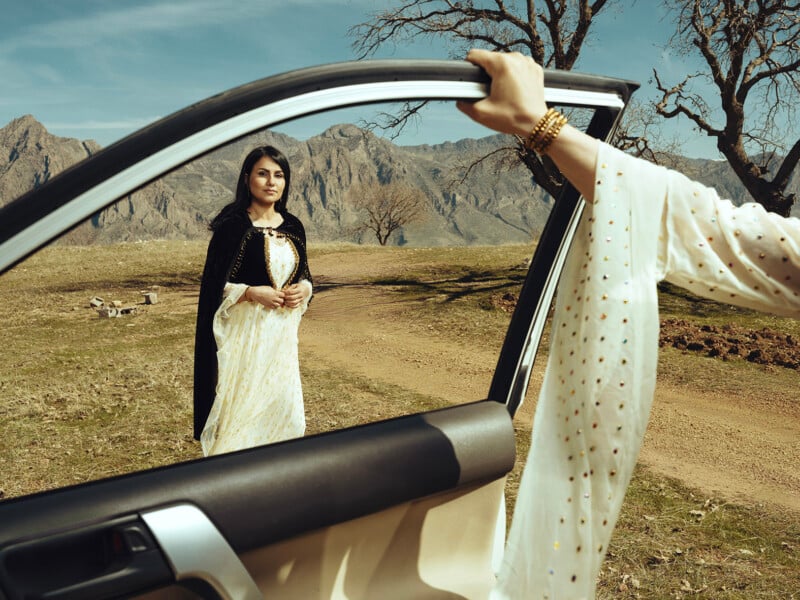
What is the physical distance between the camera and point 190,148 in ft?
3.46

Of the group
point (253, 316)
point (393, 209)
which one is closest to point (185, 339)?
point (253, 316)

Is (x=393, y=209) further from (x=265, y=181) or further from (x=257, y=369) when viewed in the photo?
(x=265, y=181)

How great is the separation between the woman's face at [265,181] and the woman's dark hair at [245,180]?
0.06 ft

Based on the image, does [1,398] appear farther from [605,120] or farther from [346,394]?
[605,120]

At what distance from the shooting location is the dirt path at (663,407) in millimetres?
4543

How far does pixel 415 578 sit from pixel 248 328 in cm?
239

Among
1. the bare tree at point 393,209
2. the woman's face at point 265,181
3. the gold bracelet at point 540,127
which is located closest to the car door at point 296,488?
the gold bracelet at point 540,127

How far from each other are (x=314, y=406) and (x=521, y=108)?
11.5ft

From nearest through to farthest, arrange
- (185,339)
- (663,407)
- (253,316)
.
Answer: (253,316) < (663,407) < (185,339)

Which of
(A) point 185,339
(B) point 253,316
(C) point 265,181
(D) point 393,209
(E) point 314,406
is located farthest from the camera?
(D) point 393,209

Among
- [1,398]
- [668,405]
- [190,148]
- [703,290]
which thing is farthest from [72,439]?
[668,405]

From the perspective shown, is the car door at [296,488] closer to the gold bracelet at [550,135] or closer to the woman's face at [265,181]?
the gold bracelet at [550,135]

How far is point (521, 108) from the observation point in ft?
3.83

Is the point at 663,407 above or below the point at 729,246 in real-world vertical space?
below
